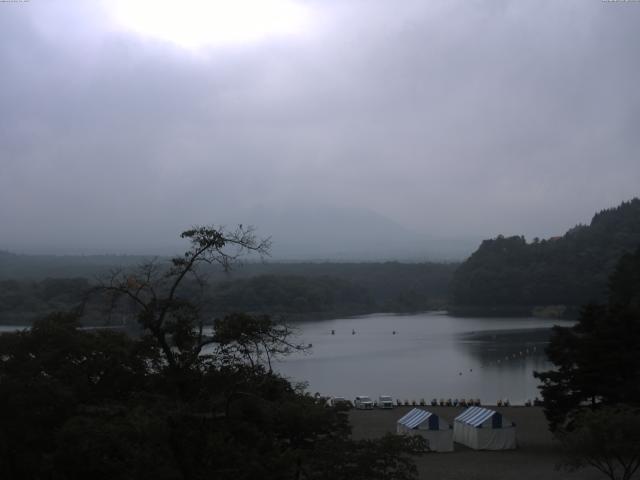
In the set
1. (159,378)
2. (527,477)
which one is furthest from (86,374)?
(527,477)

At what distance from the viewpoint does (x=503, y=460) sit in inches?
392

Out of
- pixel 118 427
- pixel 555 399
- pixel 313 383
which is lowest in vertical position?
pixel 313 383

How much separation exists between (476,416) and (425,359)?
51.3 ft

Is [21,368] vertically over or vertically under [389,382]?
over

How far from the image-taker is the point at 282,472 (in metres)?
4.40

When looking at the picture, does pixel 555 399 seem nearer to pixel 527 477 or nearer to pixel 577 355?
pixel 577 355

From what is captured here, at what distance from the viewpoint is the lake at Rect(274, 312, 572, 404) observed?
19.8 metres

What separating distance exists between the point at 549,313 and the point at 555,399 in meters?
34.8

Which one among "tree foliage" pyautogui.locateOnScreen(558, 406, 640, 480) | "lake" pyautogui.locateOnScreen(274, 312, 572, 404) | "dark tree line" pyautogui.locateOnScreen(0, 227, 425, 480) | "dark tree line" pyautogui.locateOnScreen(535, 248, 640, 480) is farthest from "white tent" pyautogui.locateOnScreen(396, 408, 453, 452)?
"dark tree line" pyautogui.locateOnScreen(0, 227, 425, 480)

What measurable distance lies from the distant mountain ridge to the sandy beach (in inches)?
1309

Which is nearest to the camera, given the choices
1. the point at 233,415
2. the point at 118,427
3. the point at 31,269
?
the point at 118,427

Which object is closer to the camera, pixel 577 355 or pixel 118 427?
pixel 118 427

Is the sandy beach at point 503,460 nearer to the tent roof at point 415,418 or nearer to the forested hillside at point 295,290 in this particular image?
the tent roof at point 415,418

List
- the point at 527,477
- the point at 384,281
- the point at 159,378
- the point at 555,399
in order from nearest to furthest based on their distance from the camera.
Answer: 1. the point at 159,378
2. the point at 527,477
3. the point at 555,399
4. the point at 384,281
